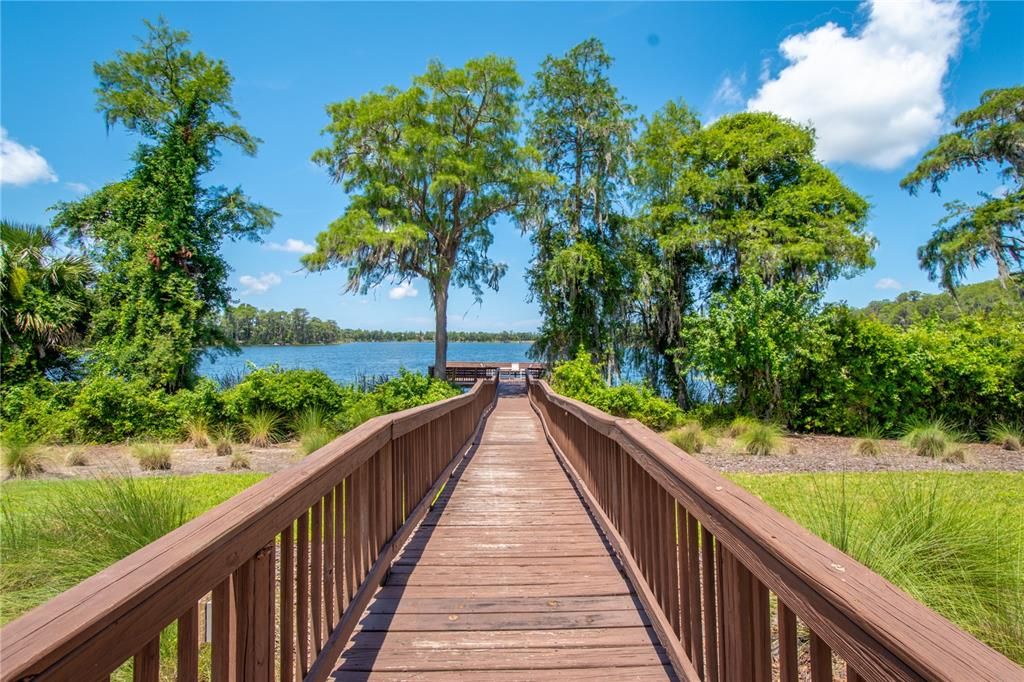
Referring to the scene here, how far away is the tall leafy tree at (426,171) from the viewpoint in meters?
17.3

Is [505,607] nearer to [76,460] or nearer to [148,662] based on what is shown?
[148,662]

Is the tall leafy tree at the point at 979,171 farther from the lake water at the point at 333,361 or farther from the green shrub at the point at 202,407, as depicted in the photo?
the green shrub at the point at 202,407

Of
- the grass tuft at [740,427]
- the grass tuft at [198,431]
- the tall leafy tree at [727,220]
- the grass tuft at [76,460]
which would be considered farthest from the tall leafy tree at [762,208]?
the grass tuft at [76,460]

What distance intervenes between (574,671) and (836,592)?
1.68m

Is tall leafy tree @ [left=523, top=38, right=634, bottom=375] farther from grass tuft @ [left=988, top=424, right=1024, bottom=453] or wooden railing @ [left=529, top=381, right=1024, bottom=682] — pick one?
wooden railing @ [left=529, top=381, right=1024, bottom=682]

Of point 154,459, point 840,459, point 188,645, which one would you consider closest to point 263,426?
point 154,459

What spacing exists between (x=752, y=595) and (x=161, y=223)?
795 inches

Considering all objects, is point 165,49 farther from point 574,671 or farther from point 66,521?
point 574,671

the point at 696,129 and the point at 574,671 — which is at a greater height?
the point at 696,129

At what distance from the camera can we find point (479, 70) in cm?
1848

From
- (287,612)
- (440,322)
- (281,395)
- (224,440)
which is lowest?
(224,440)

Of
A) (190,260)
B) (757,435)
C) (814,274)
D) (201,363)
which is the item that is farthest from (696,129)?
(201,363)

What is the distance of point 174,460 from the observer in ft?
33.0

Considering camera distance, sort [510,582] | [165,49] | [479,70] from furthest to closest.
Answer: [479,70] → [165,49] → [510,582]
